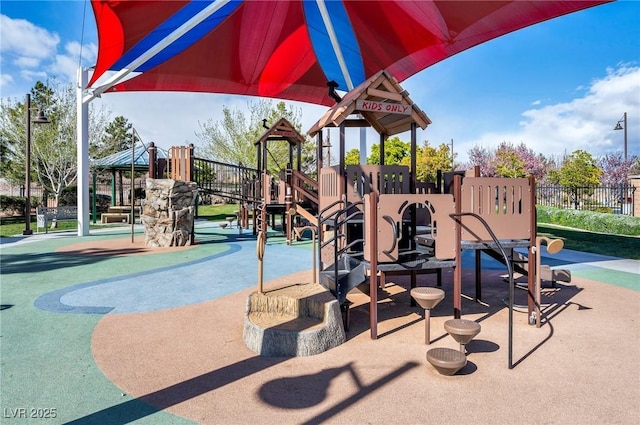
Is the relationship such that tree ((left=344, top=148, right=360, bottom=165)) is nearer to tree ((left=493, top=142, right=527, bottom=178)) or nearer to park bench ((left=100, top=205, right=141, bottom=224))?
tree ((left=493, top=142, right=527, bottom=178))

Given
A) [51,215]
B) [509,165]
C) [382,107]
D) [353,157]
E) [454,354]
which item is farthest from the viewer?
[353,157]

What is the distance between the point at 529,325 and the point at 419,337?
1.77 m

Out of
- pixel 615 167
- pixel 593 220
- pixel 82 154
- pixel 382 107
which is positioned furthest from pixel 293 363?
pixel 615 167

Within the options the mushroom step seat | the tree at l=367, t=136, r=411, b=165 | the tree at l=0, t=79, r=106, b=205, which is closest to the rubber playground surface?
the mushroom step seat

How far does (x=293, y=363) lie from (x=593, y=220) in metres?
21.2

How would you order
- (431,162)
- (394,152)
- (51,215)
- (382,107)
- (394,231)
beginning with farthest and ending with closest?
(394,152) → (431,162) → (51,215) → (382,107) → (394,231)

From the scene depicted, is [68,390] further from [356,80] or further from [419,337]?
[356,80]

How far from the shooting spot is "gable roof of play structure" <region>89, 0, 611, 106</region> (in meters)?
12.7

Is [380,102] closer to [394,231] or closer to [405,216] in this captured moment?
[405,216]

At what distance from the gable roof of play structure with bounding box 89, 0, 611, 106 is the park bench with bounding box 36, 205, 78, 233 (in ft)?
21.7


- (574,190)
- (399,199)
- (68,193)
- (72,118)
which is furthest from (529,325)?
(68,193)

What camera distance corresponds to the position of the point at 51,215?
2100cm

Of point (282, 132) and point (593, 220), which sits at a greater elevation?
point (282, 132)

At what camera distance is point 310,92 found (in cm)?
2169
